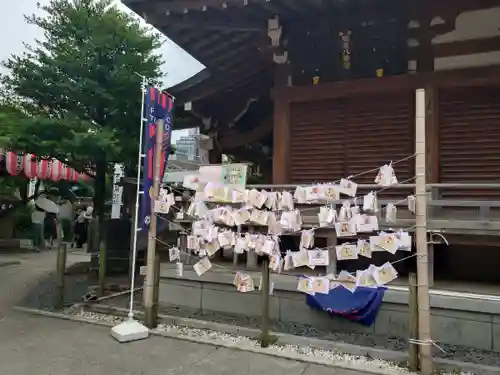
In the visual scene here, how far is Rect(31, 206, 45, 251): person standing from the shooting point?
59.7 feet

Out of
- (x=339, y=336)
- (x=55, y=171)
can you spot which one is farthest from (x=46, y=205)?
(x=339, y=336)

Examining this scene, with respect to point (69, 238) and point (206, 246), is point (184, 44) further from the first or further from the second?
point (69, 238)

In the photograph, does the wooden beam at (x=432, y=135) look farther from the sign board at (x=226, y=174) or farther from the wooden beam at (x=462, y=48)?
the sign board at (x=226, y=174)

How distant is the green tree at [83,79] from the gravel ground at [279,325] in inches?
107

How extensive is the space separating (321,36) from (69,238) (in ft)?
63.7

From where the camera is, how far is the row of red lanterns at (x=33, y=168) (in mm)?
13781

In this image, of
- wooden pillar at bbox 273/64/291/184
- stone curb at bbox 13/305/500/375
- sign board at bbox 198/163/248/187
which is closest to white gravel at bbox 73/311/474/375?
stone curb at bbox 13/305/500/375

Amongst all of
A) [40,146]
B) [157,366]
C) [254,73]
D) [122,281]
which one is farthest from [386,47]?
[122,281]

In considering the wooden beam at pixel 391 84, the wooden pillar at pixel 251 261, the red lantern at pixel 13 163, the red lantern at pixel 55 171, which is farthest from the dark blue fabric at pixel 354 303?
the red lantern at pixel 55 171

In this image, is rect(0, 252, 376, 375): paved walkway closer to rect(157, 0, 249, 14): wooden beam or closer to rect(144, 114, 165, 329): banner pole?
rect(144, 114, 165, 329): banner pole

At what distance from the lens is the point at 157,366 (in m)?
4.75

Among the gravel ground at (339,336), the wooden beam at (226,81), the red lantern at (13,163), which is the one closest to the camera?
the gravel ground at (339,336)

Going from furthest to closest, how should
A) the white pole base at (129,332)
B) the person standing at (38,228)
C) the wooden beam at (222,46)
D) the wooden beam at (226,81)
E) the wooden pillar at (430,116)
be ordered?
the person standing at (38,228) < the wooden beam at (226,81) < the wooden beam at (222,46) < the wooden pillar at (430,116) < the white pole base at (129,332)

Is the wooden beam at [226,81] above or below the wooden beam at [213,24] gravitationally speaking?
below
